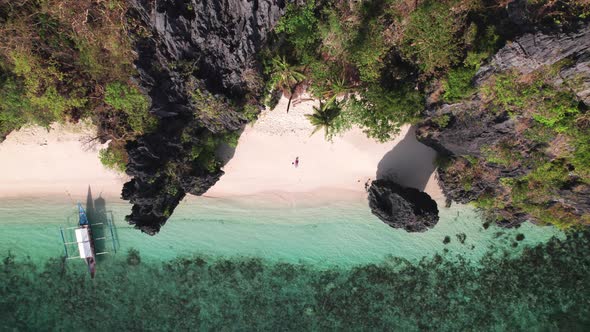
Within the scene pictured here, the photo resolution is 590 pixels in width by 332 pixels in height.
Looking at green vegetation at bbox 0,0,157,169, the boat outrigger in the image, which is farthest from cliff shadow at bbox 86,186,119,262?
green vegetation at bbox 0,0,157,169

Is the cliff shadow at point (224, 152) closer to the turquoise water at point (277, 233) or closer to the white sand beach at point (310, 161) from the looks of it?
the white sand beach at point (310, 161)

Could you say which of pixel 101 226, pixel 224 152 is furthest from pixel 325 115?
pixel 101 226

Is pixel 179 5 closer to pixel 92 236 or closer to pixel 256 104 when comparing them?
pixel 256 104

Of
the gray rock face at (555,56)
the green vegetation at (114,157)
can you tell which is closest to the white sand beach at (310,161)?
the green vegetation at (114,157)

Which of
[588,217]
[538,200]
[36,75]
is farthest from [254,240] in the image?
[588,217]

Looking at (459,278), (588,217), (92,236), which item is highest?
(92,236)

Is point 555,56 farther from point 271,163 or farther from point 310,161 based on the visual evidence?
point 271,163

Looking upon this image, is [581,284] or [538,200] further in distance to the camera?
[581,284]

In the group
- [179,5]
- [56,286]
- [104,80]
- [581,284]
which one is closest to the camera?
[179,5]
